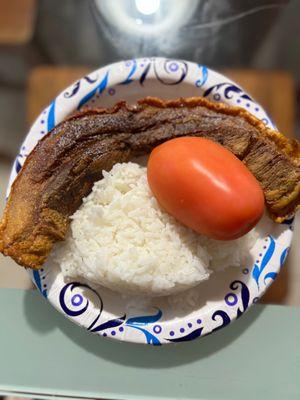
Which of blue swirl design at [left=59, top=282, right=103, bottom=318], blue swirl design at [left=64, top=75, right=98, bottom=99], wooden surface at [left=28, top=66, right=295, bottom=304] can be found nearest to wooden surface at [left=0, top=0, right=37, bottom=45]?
wooden surface at [left=28, top=66, right=295, bottom=304]

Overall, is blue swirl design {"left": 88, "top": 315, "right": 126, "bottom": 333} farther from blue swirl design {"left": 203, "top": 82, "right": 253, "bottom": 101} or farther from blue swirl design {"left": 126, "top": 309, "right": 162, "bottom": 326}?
blue swirl design {"left": 203, "top": 82, "right": 253, "bottom": 101}

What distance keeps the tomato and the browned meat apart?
0.18 feet

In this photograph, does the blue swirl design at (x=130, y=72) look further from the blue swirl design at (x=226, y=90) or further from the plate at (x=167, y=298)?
the blue swirl design at (x=226, y=90)

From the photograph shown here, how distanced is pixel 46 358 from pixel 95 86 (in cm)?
47

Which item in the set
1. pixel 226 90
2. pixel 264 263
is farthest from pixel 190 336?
pixel 226 90

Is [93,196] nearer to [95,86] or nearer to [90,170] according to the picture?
[90,170]

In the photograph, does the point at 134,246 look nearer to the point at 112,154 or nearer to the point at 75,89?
the point at 112,154

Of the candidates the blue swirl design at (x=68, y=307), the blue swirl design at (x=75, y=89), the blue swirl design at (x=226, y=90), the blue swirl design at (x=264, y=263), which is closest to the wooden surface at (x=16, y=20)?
the blue swirl design at (x=75, y=89)

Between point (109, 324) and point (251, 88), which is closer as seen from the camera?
point (109, 324)

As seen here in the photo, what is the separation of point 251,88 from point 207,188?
39cm

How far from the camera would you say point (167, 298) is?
863 millimetres

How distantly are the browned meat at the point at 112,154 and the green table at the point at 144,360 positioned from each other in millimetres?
176

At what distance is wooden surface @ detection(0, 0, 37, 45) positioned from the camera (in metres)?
1.11

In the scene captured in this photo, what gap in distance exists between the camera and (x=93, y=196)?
2.77 feet
